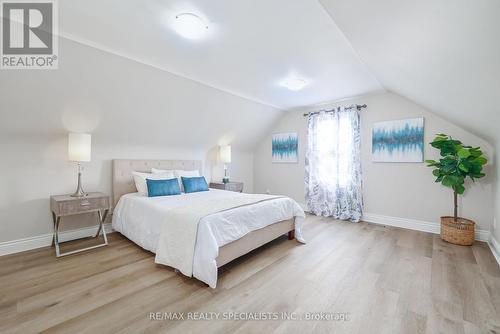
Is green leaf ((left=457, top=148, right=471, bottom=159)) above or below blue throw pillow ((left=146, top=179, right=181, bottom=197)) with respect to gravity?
above

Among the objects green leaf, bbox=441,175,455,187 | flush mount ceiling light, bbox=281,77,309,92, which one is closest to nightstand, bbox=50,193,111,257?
flush mount ceiling light, bbox=281,77,309,92

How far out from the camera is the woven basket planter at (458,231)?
9.70ft

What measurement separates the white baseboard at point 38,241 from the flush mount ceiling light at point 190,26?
3143 millimetres

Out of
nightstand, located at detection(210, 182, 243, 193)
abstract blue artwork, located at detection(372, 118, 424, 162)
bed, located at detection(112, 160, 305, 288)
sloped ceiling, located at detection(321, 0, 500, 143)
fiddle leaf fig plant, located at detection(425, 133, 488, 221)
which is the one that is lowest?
bed, located at detection(112, 160, 305, 288)

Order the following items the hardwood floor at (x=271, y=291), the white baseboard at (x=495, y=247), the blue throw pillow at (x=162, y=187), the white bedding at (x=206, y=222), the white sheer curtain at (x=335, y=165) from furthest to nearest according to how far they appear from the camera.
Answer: the white sheer curtain at (x=335, y=165) → the blue throw pillow at (x=162, y=187) → the white baseboard at (x=495, y=247) → the white bedding at (x=206, y=222) → the hardwood floor at (x=271, y=291)

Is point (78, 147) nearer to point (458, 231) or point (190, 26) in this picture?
point (190, 26)

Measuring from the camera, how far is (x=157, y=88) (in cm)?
313

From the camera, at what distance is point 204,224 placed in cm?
208

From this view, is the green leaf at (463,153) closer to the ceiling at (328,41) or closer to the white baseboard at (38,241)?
the ceiling at (328,41)

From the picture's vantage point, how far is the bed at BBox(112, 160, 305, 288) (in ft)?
6.74

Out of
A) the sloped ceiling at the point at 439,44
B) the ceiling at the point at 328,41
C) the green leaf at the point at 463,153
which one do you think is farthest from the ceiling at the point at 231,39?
the green leaf at the point at 463,153

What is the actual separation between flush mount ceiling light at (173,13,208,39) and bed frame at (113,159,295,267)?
214 cm

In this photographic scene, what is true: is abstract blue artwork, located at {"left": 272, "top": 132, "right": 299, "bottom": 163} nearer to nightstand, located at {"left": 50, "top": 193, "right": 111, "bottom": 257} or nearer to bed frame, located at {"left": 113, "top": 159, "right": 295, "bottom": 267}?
bed frame, located at {"left": 113, "top": 159, "right": 295, "bottom": 267}

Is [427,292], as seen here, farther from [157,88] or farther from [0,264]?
[0,264]
